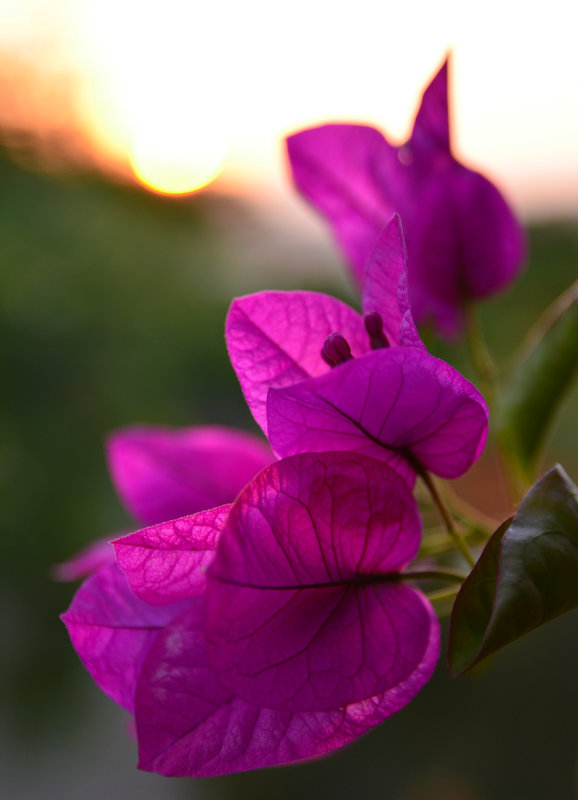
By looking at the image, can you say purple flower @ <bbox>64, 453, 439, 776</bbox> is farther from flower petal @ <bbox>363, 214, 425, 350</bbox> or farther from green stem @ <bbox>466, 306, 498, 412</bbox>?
green stem @ <bbox>466, 306, 498, 412</bbox>

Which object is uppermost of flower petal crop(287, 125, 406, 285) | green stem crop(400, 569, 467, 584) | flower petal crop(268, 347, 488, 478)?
flower petal crop(287, 125, 406, 285)

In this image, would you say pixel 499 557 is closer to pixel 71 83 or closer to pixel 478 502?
pixel 478 502

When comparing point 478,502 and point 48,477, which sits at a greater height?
point 48,477

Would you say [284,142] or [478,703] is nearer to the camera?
[284,142]

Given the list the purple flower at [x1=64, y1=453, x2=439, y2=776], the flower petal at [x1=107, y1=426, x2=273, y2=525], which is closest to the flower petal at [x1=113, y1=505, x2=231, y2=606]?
the purple flower at [x1=64, y1=453, x2=439, y2=776]

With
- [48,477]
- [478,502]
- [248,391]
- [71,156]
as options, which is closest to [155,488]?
[248,391]

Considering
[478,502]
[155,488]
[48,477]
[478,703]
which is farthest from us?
[478,703]

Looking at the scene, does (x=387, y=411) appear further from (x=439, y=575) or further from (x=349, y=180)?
(x=349, y=180)

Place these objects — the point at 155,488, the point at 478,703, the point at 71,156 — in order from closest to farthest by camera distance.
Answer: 1. the point at 155,488
2. the point at 478,703
3. the point at 71,156
